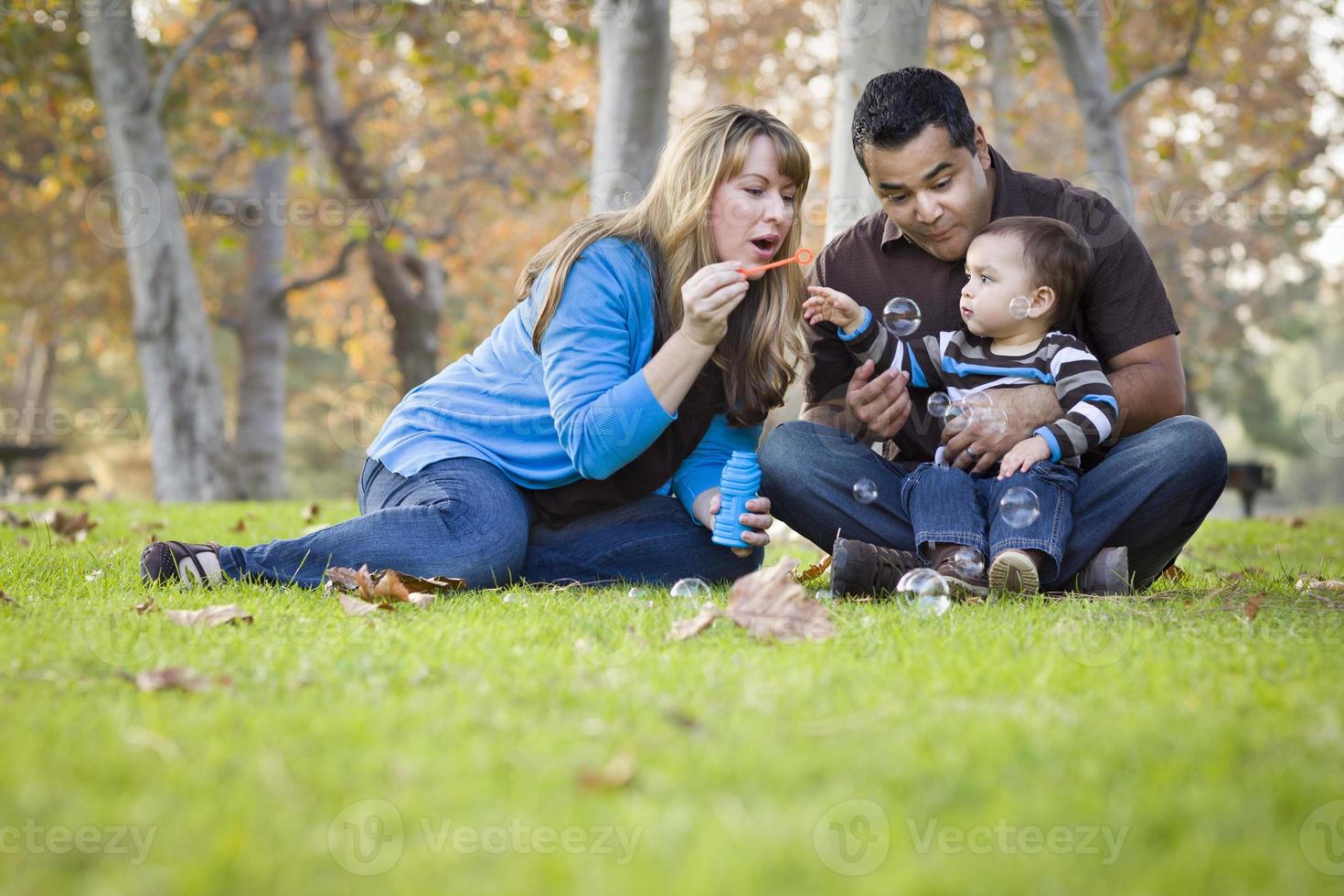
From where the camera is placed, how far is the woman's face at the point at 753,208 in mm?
3457

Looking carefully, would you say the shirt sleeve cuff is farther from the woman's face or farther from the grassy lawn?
the grassy lawn

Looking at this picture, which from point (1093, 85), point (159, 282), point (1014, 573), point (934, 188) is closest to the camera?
point (1014, 573)

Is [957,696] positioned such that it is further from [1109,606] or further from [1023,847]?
[1109,606]

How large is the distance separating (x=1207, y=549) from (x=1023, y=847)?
506 centimetres

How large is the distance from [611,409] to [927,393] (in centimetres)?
116

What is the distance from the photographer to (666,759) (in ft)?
5.48

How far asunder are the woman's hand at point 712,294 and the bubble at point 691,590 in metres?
0.73

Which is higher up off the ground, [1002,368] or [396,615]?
[1002,368]

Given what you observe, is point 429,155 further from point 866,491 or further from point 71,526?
point 866,491

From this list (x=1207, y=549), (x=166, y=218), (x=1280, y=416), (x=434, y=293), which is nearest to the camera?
(x=1207, y=549)

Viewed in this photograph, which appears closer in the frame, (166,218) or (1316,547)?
(1316,547)

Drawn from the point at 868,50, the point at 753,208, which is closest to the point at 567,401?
the point at 753,208

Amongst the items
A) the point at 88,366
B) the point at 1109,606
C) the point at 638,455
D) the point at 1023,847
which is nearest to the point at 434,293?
the point at 638,455

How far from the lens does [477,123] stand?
18.4 metres
